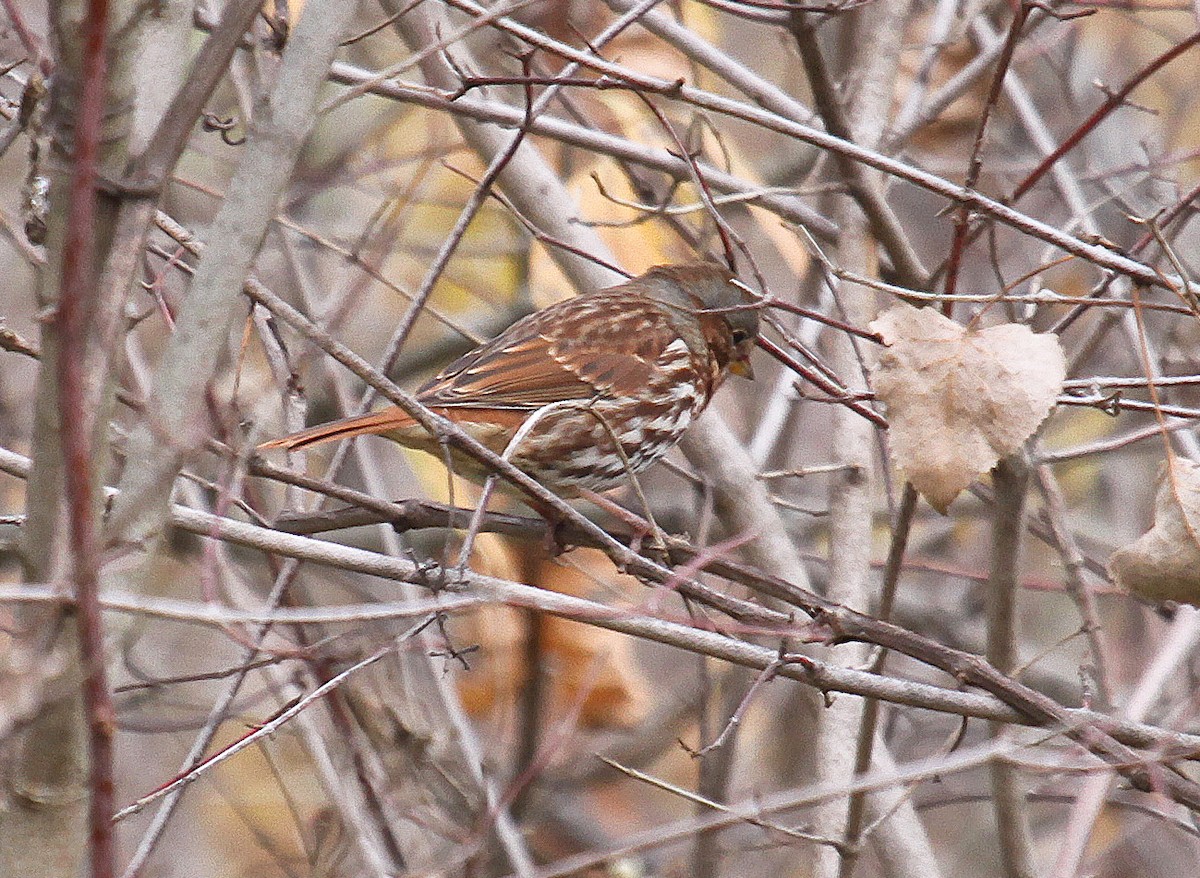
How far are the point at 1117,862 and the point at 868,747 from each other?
4.03 meters

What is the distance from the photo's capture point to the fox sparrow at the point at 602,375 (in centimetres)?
482

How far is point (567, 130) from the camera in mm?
4262

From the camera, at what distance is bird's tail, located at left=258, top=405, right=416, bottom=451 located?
374 centimetres

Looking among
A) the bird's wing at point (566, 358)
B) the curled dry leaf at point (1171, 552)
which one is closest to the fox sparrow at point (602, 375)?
the bird's wing at point (566, 358)

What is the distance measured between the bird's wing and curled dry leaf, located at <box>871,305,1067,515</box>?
1934 mm

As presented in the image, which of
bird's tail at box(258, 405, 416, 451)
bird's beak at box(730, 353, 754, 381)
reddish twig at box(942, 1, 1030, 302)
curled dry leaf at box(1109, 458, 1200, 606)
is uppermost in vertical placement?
reddish twig at box(942, 1, 1030, 302)

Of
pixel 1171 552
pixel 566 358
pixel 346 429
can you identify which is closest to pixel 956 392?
pixel 1171 552

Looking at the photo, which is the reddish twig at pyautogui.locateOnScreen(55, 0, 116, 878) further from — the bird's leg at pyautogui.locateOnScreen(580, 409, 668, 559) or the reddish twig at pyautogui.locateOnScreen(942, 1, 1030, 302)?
the reddish twig at pyautogui.locateOnScreen(942, 1, 1030, 302)

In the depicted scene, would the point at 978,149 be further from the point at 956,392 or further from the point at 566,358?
the point at 566,358

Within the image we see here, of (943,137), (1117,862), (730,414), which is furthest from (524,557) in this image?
(1117,862)

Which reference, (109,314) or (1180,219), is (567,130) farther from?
(109,314)

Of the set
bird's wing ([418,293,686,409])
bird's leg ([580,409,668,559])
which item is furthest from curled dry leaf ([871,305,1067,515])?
bird's wing ([418,293,686,409])

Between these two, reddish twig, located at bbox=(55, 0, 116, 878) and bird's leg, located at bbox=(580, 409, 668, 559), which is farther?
bird's leg, located at bbox=(580, 409, 668, 559)

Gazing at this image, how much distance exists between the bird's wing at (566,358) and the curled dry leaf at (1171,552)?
2.26 m
